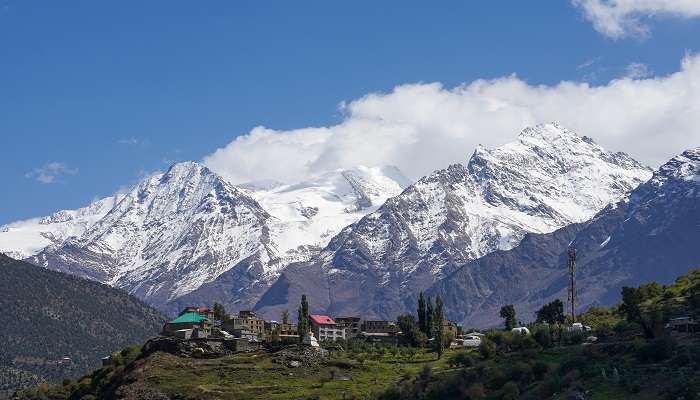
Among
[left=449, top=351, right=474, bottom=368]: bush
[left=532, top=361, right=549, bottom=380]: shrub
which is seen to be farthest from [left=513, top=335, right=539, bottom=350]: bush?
[left=532, top=361, right=549, bottom=380]: shrub

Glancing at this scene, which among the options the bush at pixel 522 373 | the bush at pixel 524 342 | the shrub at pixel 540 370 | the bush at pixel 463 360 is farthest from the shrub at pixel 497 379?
the bush at pixel 524 342

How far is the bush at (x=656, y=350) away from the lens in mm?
140312

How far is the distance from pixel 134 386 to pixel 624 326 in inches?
2995

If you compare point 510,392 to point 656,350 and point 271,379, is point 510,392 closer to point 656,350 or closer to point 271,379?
point 656,350

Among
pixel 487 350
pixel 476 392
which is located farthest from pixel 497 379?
pixel 487 350

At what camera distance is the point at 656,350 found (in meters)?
141

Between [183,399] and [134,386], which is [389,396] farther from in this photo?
[134,386]

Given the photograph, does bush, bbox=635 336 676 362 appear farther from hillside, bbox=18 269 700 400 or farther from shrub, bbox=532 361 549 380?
shrub, bbox=532 361 549 380

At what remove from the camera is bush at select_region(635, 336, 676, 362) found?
140 meters

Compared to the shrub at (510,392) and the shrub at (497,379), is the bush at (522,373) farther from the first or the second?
the shrub at (510,392)

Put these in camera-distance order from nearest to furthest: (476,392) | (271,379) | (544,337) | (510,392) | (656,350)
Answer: (510,392), (656,350), (476,392), (544,337), (271,379)

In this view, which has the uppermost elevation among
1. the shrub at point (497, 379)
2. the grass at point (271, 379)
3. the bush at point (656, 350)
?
the grass at point (271, 379)

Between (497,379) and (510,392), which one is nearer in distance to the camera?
(510,392)

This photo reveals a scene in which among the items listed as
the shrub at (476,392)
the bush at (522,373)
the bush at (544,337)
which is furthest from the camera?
the bush at (544,337)
